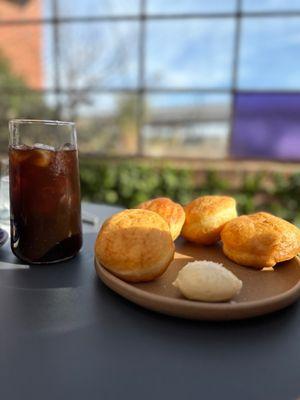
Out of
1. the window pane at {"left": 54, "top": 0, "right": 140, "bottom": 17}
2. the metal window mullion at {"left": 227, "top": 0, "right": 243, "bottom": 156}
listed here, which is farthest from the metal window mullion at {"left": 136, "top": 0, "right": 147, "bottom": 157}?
the metal window mullion at {"left": 227, "top": 0, "right": 243, "bottom": 156}

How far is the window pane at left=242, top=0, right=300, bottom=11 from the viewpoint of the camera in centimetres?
241

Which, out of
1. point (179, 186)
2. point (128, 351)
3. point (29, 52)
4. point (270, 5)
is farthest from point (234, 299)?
point (29, 52)

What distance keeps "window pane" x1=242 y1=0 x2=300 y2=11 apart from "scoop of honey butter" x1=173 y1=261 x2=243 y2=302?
2400 mm

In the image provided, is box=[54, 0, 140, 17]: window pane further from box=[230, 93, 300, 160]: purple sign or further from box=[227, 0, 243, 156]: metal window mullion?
box=[230, 93, 300, 160]: purple sign

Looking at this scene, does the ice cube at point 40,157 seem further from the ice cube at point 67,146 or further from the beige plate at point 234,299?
the beige plate at point 234,299

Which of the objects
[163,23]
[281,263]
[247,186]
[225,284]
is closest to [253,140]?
[247,186]

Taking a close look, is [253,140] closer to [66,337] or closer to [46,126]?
[46,126]

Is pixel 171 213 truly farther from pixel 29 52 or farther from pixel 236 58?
pixel 29 52

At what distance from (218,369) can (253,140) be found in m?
2.32

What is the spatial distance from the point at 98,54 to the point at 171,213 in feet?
7.90

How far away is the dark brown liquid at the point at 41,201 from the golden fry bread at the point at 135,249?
112 millimetres

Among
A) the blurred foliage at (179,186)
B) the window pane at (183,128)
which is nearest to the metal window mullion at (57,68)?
the blurred foliage at (179,186)

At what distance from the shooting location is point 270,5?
7.94 feet

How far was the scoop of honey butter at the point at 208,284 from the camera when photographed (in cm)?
48
